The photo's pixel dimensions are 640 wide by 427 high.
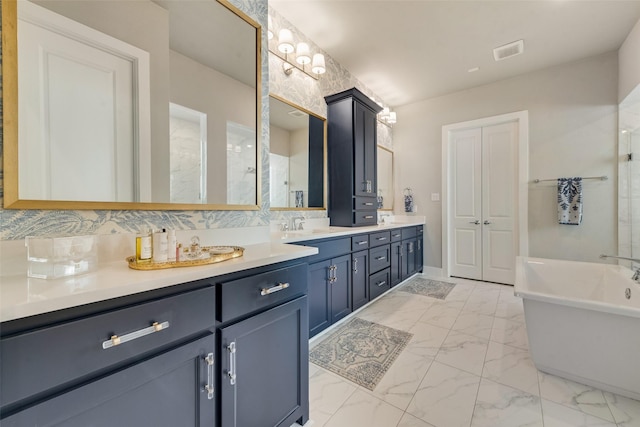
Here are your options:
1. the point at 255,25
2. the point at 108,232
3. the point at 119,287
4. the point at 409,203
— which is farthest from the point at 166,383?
the point at 409,203

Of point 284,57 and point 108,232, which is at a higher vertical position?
point 284,57

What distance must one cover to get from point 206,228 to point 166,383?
0.75 m

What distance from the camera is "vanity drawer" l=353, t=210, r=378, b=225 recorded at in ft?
9.45

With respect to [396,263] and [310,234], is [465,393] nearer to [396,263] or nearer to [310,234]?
[310,234]

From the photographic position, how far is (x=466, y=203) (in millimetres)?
3879

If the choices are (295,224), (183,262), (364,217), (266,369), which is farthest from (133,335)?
(364,217)

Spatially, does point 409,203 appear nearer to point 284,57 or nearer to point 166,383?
point 284,57

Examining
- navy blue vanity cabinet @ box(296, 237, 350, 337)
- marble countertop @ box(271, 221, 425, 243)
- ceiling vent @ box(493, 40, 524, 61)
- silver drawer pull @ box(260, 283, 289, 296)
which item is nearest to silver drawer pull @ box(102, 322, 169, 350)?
silver drawer pull @ box(260, 283, 289, 296)

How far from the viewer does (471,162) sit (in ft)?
12.6

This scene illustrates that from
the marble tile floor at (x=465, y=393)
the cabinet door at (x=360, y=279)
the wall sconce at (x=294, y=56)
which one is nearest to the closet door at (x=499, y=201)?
the marble tile floor at (x=465, y=393)

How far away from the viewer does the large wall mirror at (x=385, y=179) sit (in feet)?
13.3

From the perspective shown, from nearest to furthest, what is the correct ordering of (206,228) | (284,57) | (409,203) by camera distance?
(206,228) → (284,57) → (409,203)

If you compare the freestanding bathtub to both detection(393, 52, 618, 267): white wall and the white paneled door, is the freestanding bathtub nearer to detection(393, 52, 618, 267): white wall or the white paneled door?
detection(393, 52, 618, 267): white wall

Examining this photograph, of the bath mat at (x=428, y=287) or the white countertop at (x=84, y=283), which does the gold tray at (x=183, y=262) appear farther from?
the bath mat at (x=428, y=287)
